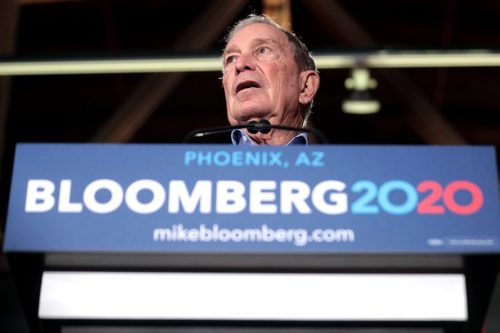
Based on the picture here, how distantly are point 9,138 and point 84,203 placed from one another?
23.7 feet

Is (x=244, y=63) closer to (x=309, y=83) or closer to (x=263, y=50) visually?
(x=263, y=50)

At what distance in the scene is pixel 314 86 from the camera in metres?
2.03

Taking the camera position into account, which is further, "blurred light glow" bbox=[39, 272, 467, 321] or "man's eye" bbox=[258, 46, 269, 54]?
"man's eye" bbox=[258, 46, 269, 54]

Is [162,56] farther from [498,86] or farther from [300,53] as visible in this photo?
[498,86]

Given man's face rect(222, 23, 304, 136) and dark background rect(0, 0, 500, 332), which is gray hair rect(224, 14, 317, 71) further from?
dark background rect(0, 0, 500, 332)

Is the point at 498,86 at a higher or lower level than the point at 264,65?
higher

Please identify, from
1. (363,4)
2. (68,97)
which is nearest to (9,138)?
(68,97)

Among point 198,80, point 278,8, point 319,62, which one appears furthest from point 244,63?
point 198,80

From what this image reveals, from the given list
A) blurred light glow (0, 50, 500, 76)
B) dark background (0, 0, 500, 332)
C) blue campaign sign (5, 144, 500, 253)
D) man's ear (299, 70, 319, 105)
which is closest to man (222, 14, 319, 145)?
man's ear (299, 70, 319, 105)

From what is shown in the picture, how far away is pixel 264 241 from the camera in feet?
3.47

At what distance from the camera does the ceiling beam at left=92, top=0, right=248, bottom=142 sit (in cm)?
579

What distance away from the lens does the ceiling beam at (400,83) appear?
5906 mm

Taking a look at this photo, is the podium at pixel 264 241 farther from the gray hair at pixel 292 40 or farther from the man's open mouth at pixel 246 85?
the gray hair at pixel 292 40

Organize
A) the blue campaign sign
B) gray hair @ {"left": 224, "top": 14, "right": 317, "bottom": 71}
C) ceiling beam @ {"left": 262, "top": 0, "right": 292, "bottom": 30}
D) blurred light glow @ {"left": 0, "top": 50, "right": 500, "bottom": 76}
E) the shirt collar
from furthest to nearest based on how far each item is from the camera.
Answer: ceiling beam @ {"left": 262, "top": 0, "right": 292, "bottom": 30}, blurred light glow @ {"left": 0, "top": 50, "right": 500, "bottom": 76}, gray hair @ {"left": 224, "top": 14, "right": 317, "bottom": 71}, the shirt collar, the blue campaign sign
